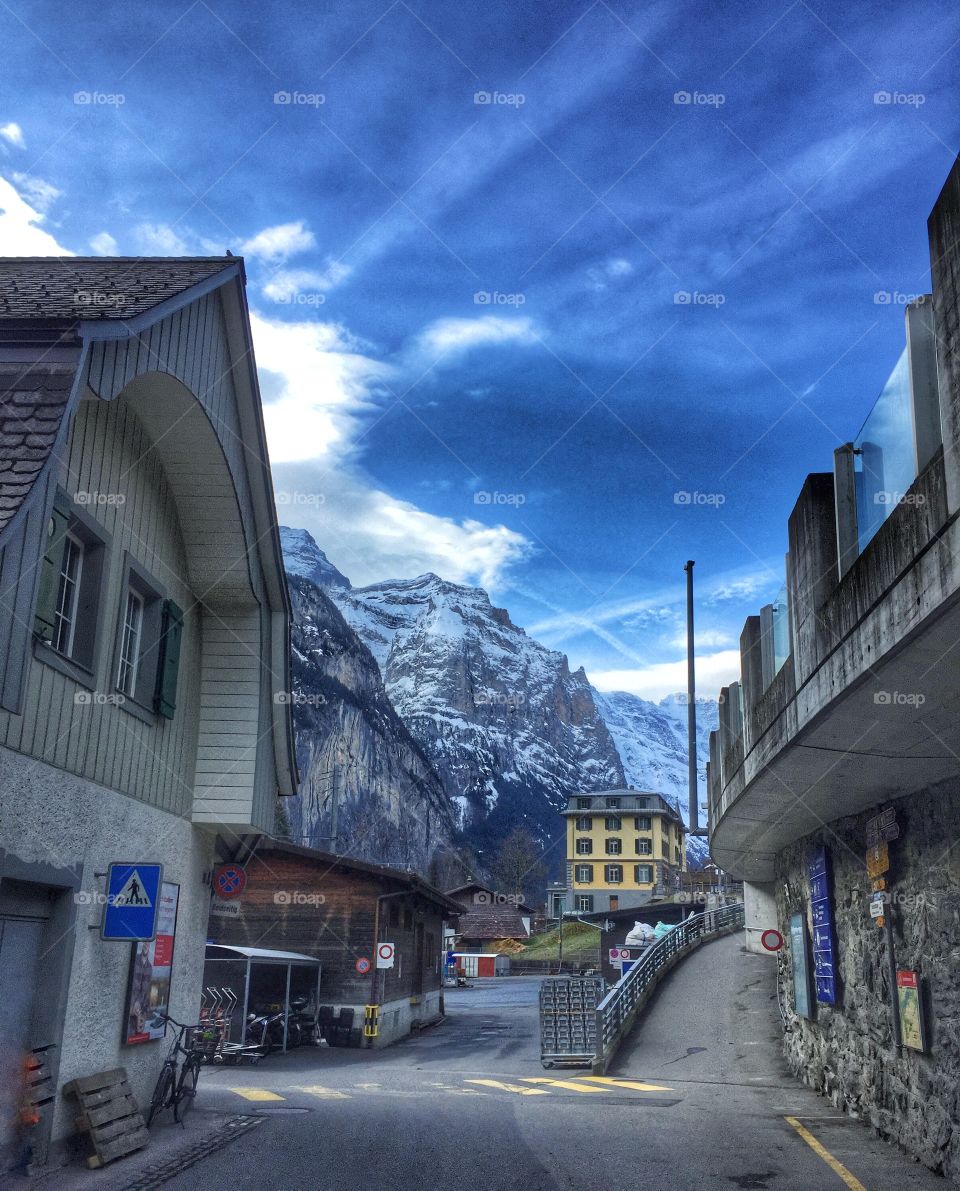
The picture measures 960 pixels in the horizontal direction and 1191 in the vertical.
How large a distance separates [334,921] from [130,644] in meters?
16.7

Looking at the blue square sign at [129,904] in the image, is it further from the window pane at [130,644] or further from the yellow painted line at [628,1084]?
the yellow painted line at [628,1084]

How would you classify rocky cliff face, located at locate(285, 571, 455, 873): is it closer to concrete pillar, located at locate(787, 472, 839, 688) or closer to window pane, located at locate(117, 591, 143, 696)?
window pane, located at locate(117, 591, 143, 696)

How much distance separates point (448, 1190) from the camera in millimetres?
8250

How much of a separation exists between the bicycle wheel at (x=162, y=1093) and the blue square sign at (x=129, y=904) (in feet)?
6.04

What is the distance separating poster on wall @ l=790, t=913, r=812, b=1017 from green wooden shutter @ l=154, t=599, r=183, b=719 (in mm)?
8774

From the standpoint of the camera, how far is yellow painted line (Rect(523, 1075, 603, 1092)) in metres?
15.7

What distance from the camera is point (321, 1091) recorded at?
15227 millimetres

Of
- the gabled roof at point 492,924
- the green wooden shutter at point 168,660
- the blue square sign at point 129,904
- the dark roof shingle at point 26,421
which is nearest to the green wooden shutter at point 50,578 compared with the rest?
the dark roof shingle at point 26,421

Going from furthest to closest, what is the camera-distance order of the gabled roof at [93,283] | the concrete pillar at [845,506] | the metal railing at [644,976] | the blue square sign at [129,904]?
the metal railing at [644,976] < the blue square sign at [129,904] < the concrete pillar at [845,506] < the gabled roof at [93,283]

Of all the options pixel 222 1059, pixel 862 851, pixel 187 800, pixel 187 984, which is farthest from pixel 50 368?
pixel 222 1059

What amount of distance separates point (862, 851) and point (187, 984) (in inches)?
297

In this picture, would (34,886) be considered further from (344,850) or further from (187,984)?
(344,850)

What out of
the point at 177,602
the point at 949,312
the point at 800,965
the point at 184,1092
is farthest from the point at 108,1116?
the point at 800,965

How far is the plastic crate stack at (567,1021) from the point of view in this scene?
1945 cm
